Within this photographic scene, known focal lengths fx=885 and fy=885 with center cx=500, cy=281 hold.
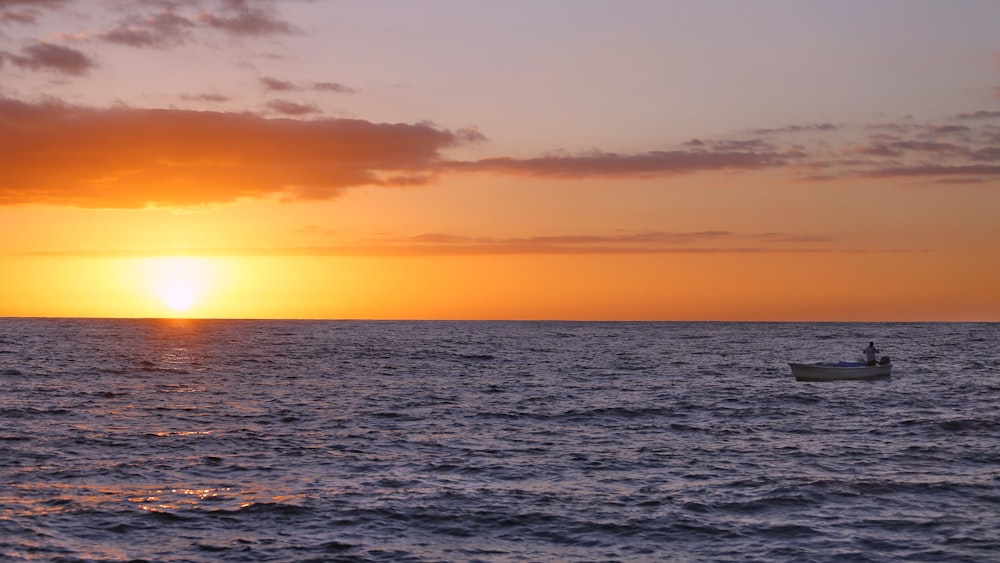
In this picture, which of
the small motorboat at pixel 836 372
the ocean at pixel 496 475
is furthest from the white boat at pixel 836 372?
the ocean at pixel 496 475

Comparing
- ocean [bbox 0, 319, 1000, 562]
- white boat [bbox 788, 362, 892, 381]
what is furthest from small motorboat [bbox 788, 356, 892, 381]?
ocean [bbox 0, 319, 1000, 562]

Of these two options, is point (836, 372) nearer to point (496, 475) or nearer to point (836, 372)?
point (836, 372)

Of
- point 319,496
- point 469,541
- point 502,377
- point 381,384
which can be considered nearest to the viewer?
point 469,541

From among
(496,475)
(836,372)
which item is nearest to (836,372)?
(836,372)

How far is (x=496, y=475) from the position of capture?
108ft

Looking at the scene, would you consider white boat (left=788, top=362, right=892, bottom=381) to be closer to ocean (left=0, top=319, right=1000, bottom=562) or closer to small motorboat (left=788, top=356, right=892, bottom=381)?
small motorboat (left=788, top=356, right=892, bottom=381)

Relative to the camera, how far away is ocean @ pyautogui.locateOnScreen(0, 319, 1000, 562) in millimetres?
23953

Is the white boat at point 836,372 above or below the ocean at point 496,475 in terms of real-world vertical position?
above

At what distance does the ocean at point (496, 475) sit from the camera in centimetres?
2395

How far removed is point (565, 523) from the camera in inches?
1024

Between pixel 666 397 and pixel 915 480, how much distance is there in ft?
103

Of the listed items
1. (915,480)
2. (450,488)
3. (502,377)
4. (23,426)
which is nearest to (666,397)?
(502,377)

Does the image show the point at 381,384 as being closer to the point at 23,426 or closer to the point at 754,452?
the point at 23,426

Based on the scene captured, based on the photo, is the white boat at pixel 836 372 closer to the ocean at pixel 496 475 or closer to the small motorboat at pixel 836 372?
the small motorboat at pixel 836 372
